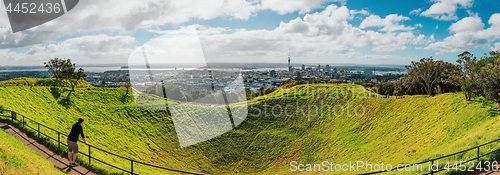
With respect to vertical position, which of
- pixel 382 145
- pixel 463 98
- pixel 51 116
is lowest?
pixel 382 145

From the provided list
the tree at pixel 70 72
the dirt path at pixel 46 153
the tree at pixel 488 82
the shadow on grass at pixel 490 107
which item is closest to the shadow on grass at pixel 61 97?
the tree at pixel 70 72

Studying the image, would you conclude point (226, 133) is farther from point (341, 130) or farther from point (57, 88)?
point (57, 88)

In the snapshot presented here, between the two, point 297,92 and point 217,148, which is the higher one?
point 297,92

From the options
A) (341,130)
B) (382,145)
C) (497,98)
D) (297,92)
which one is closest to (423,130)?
(382,145)

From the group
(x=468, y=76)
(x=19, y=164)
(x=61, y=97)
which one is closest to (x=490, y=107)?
(x=468, y=76)

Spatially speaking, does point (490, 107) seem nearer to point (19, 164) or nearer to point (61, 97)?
point (19, 164)
